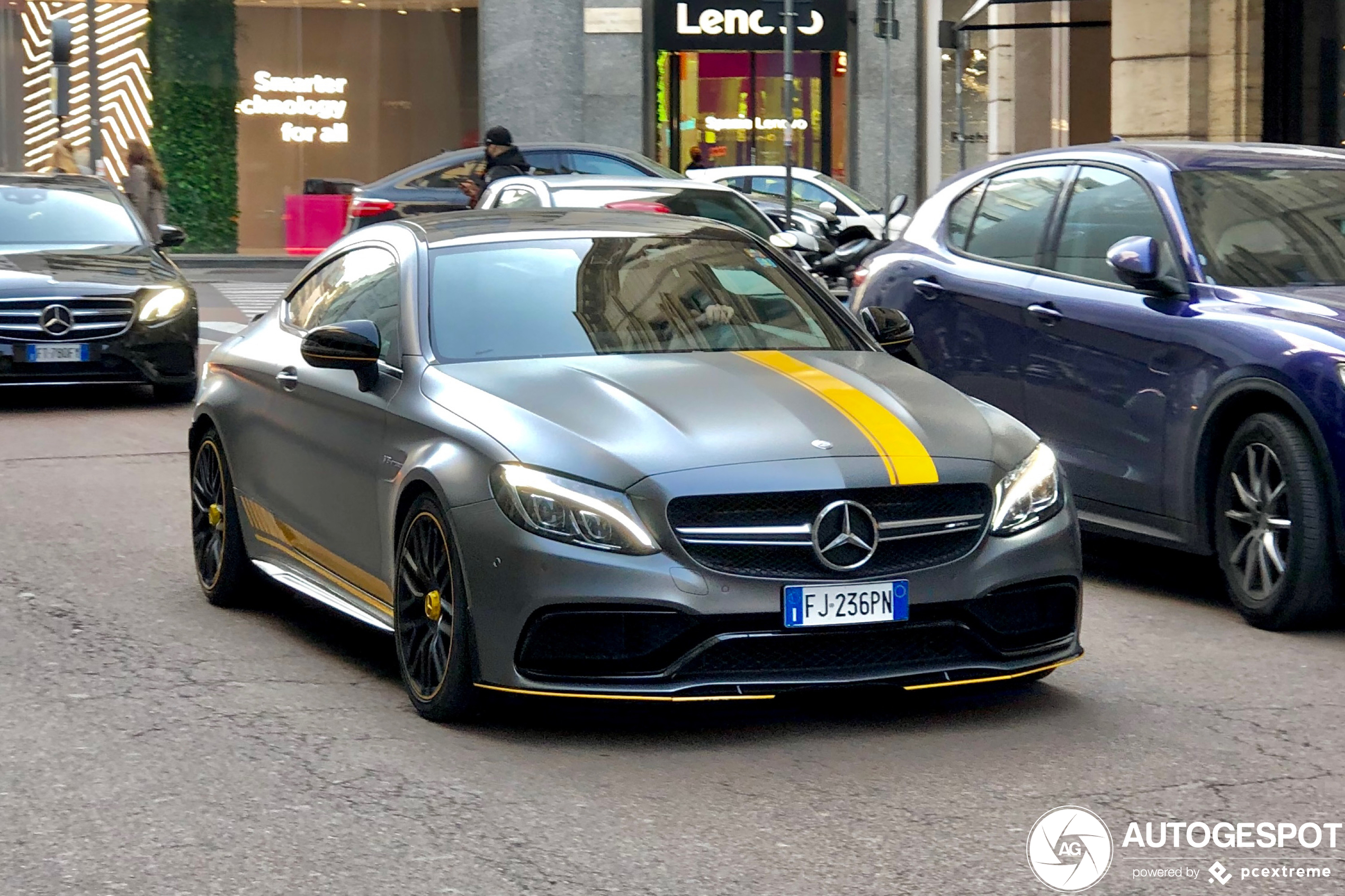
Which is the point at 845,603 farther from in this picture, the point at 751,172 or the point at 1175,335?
the point at 751,172

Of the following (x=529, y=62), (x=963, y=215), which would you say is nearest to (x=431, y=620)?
(x=963, y=215)

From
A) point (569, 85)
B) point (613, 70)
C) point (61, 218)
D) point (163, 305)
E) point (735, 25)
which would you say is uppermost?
point (735, 25)

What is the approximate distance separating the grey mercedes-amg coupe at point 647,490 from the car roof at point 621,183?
851cm

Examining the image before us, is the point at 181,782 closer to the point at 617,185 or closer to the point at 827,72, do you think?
the point at 617,185

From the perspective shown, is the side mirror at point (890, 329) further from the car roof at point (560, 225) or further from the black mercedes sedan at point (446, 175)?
the black mercedes sedan at point (446, 175)

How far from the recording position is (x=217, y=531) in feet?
27.4

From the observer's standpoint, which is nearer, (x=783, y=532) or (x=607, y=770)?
(x=607, y=770)

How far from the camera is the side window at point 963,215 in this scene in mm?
9797

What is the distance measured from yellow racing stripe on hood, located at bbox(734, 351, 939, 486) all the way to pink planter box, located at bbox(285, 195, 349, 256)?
90.7 feet

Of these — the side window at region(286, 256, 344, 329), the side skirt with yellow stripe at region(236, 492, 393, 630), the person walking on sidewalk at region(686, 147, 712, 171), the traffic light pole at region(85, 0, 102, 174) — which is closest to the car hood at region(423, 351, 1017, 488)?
the side skirt with yellow stripe at region(236, 492, 393, 630)

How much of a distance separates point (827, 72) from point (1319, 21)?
19.5 metres

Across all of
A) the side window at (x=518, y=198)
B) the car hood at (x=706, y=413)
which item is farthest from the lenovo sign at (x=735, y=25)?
the car hood at (x=706, y=413)

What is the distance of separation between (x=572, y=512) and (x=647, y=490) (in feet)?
0.66

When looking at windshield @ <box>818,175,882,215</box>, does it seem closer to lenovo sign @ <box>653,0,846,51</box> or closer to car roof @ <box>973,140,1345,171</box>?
lenovo sign @ <box>653,0,846,51</box>
